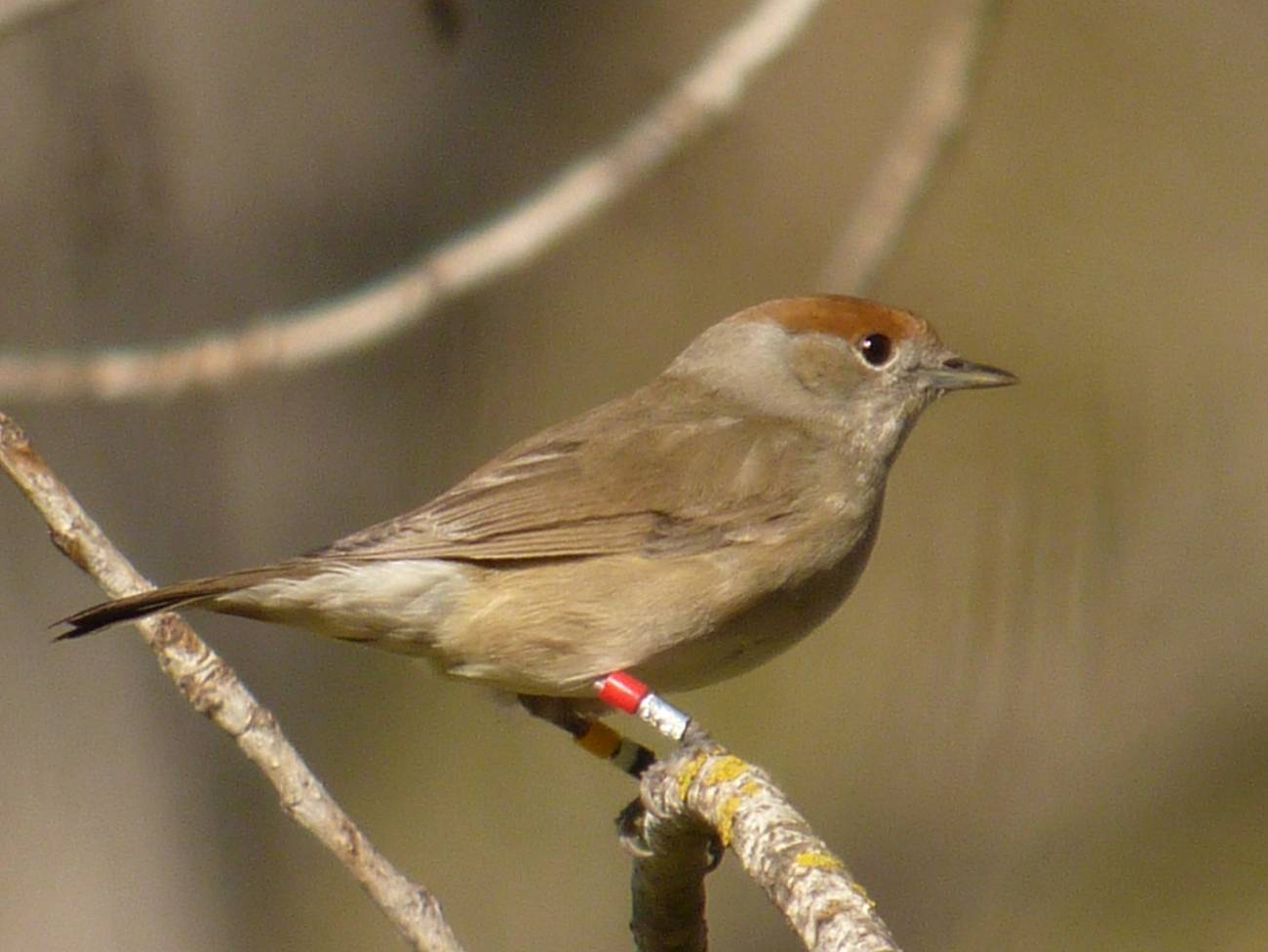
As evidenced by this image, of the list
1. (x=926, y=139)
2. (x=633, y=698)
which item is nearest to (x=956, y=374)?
(x=926, y=139)

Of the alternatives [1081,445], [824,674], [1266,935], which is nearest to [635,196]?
[824,674]

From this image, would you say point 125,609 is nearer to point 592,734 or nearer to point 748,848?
point 748,848

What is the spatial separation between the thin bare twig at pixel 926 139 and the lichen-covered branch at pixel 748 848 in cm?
158

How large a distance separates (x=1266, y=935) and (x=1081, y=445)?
4.99 feet

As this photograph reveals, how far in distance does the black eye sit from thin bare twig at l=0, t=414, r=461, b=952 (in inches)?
86.4

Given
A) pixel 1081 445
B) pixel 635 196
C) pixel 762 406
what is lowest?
pixel 1081 445

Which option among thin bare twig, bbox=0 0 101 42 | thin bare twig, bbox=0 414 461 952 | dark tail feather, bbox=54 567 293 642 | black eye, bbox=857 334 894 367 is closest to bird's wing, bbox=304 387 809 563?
black eye, bbox=857 334 894 367

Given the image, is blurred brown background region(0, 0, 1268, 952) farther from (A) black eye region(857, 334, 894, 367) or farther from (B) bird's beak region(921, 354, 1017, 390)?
(A) black eye region(857, 334, 894, 367)

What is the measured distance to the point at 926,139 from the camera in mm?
4484

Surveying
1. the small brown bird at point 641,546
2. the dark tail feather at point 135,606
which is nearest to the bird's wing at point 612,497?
the small brown bird at point 641,546

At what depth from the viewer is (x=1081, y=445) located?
4.98 meters

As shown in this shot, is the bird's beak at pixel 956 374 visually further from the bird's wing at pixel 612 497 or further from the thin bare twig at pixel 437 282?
the thin bare twig at pixel 437 282

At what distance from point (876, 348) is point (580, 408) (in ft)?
12.1

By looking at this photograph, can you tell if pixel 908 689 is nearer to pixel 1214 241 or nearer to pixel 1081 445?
pixel 1081 445
